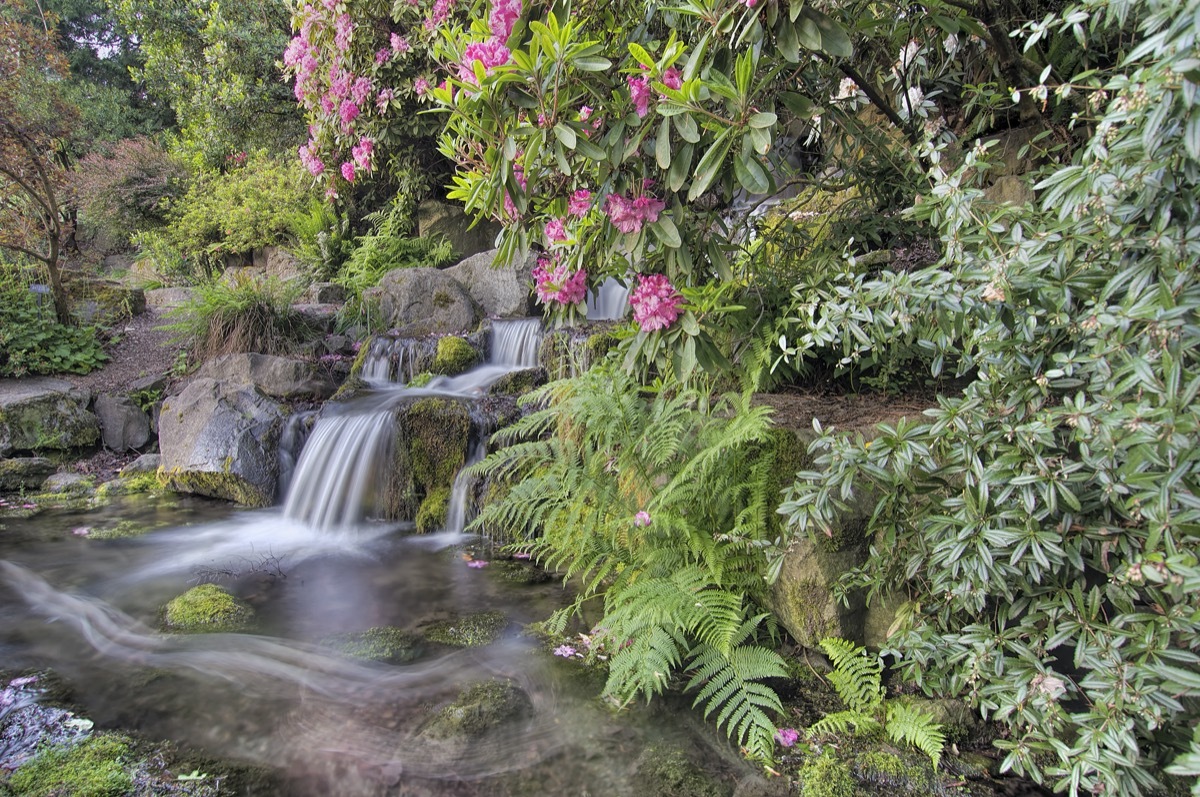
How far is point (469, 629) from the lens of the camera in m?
3.47

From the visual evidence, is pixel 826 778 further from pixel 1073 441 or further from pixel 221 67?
pixel 221 67

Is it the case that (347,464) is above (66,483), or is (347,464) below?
above

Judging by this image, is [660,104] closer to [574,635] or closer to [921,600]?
[921,600]

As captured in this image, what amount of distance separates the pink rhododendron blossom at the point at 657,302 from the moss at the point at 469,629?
182 centimetres

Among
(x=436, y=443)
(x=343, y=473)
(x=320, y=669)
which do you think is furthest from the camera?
(x=343, y=473)

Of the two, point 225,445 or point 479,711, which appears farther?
point 225,445

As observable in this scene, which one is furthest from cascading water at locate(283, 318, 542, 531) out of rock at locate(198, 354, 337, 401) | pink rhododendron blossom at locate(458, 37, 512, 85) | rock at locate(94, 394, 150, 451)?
pink rhododendron blossom at locate(458, 37, 512, 85)

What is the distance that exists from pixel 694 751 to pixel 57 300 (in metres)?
9.57

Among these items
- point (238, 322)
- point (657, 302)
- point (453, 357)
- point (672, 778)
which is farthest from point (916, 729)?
point (238, 322)

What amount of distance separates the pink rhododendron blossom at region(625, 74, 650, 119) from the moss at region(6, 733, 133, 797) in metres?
2.96

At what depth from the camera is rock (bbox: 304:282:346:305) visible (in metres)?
9.86

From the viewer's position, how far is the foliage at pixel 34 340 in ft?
25.4

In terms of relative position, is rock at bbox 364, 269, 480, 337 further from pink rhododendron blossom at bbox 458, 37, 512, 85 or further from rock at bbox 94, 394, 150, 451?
pink rhododendron blossom at bbox 458, 37, 512, 85

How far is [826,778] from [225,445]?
5748 millimetres
